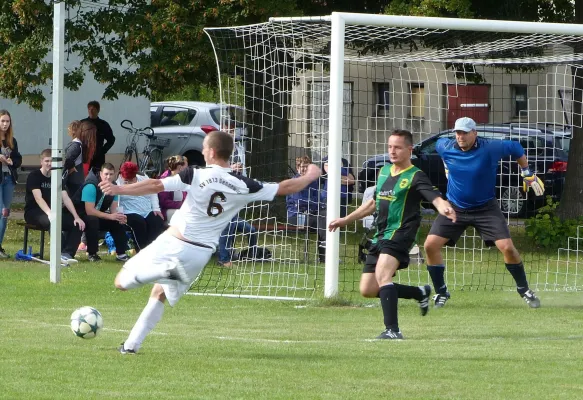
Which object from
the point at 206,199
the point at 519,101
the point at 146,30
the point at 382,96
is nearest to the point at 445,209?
the point at 206,199

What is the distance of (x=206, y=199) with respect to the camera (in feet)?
28.2

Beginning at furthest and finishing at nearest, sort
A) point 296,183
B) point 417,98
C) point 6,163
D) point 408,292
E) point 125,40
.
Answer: point 125,40 → point 417,98 → point 6,163 → point 408,292 → point 296,183

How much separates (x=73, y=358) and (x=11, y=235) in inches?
494

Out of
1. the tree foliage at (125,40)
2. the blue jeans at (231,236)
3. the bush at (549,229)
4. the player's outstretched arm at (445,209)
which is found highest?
the tree foliage at (125,40)

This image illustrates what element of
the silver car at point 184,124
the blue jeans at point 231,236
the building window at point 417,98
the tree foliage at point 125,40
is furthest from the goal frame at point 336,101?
the silver car at point 184,124

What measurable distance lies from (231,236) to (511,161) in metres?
4.89

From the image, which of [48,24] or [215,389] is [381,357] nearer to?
[215,389]

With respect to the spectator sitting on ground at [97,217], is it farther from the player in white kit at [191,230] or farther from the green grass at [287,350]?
the player in white kit at [191,230]

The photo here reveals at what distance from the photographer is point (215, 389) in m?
7.30

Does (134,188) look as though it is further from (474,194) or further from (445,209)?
(474,194)

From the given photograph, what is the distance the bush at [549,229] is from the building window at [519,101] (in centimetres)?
193

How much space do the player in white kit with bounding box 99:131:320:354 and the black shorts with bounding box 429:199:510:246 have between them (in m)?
4.10

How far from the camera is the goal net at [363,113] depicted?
44.5ft

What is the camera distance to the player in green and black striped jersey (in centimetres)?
996
